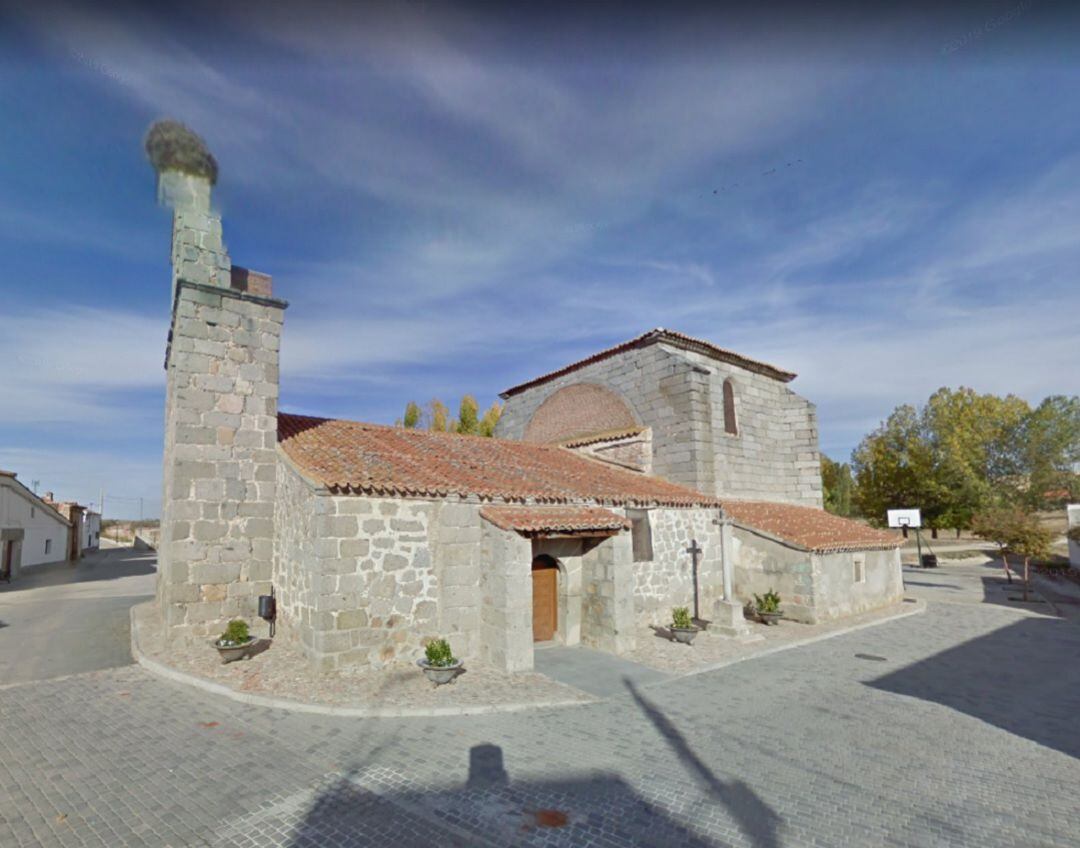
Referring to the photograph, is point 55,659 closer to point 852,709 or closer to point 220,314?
point 220,314

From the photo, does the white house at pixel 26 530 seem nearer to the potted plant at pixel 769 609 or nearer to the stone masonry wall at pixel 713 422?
the stone masonry wall at pixel 713 422

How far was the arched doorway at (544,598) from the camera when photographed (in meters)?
12.1

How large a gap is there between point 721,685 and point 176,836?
298 inches

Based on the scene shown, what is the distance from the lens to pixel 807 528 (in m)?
16.4

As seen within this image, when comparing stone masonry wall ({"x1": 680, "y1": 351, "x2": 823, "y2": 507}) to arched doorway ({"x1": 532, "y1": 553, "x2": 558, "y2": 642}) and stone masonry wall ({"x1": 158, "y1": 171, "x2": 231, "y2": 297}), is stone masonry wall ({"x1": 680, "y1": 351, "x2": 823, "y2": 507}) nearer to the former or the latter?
arched doorway ({"x1": 532, "y1": 553, "x2": 558, "y2": 642})

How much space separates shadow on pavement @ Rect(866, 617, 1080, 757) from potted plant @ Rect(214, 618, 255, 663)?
10.6 m

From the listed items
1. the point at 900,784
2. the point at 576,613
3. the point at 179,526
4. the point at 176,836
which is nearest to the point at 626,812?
the point at 900,784

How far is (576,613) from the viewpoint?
1212 cm

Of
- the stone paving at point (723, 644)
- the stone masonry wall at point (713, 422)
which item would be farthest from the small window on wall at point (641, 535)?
the stone masonry wall at point (713, 422)

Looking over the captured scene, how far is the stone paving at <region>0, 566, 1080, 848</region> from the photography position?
16.1ft

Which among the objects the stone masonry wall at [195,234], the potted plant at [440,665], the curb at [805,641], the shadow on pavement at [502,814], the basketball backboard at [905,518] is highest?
the stone masonry wall at [195,234]

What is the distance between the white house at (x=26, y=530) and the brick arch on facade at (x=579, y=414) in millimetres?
25153

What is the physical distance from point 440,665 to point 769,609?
9190 mm

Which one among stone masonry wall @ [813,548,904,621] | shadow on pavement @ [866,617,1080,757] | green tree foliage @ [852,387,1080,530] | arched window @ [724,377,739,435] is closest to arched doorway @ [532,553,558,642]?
shadow on pavement @ [866,617,1080,757]
